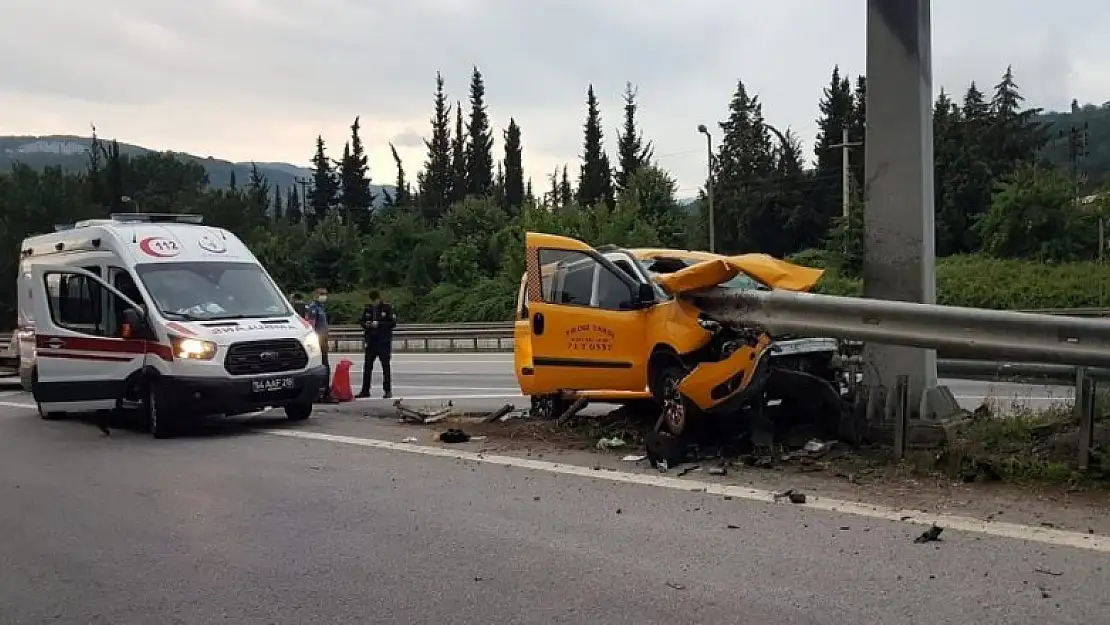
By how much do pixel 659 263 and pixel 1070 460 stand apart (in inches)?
156

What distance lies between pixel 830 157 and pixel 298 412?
5570 cm

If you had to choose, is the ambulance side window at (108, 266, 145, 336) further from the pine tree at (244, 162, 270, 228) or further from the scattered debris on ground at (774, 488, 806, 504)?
the pine tree at (244, 162, 270, 228)

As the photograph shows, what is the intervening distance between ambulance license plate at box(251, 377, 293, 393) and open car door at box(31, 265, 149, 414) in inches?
56.5

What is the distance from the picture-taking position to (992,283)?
37062mm

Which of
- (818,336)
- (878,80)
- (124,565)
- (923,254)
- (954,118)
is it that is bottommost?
(124,565)

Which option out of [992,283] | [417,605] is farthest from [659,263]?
[992,283]

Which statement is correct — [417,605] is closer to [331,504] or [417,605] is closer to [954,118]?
[331,504]

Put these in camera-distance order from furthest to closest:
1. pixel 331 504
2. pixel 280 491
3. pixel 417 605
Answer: pixel 280 491 → pixel 331 504 → pixel 417 605

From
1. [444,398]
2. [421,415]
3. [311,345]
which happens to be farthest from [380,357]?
[421,415]

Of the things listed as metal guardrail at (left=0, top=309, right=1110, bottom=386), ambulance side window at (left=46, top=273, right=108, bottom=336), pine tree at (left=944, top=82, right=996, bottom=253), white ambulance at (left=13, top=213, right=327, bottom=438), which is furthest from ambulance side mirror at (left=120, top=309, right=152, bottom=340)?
pine tree at (left=944, top=82, right=996, bottom=253)

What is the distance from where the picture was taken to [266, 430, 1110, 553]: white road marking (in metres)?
5.30

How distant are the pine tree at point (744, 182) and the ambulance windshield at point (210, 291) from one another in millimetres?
47847

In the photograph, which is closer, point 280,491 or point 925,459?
point 925,459

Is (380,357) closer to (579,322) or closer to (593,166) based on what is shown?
(579,322)
